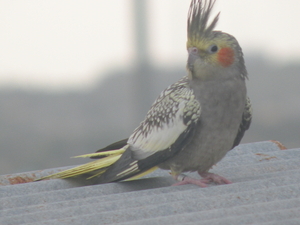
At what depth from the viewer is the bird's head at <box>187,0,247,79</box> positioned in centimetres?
271

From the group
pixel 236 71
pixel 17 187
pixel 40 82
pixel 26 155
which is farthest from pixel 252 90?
pixel 17 187

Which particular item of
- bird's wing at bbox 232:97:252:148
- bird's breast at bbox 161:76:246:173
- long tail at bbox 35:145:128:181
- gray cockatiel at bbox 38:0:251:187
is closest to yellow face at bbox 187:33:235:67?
gray cockatiel at bbox 38:0:251:187

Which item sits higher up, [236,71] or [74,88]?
[236,71]

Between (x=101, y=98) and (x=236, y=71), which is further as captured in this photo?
(x=101, y=98)

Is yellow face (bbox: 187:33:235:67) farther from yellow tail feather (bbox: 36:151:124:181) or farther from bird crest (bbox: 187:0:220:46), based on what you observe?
yellow tail feather (bbox: 36:151:124:181)

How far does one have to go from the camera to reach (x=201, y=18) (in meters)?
2.71

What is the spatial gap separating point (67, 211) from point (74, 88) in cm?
445

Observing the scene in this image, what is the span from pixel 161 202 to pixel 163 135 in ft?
2.24

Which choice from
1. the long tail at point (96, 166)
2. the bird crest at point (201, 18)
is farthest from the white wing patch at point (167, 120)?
the bird crest at point (201, 18)

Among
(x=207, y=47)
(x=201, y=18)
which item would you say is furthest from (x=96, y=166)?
(x=201, y=18)

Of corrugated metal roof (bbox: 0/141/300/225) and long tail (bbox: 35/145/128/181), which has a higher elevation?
corrugated metal roof (bbox: 0/141/300/225)

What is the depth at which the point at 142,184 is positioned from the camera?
2715 mm

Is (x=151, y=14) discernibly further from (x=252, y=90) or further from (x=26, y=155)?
(x=26, y=155)

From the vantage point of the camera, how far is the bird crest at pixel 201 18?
8.87 ft
